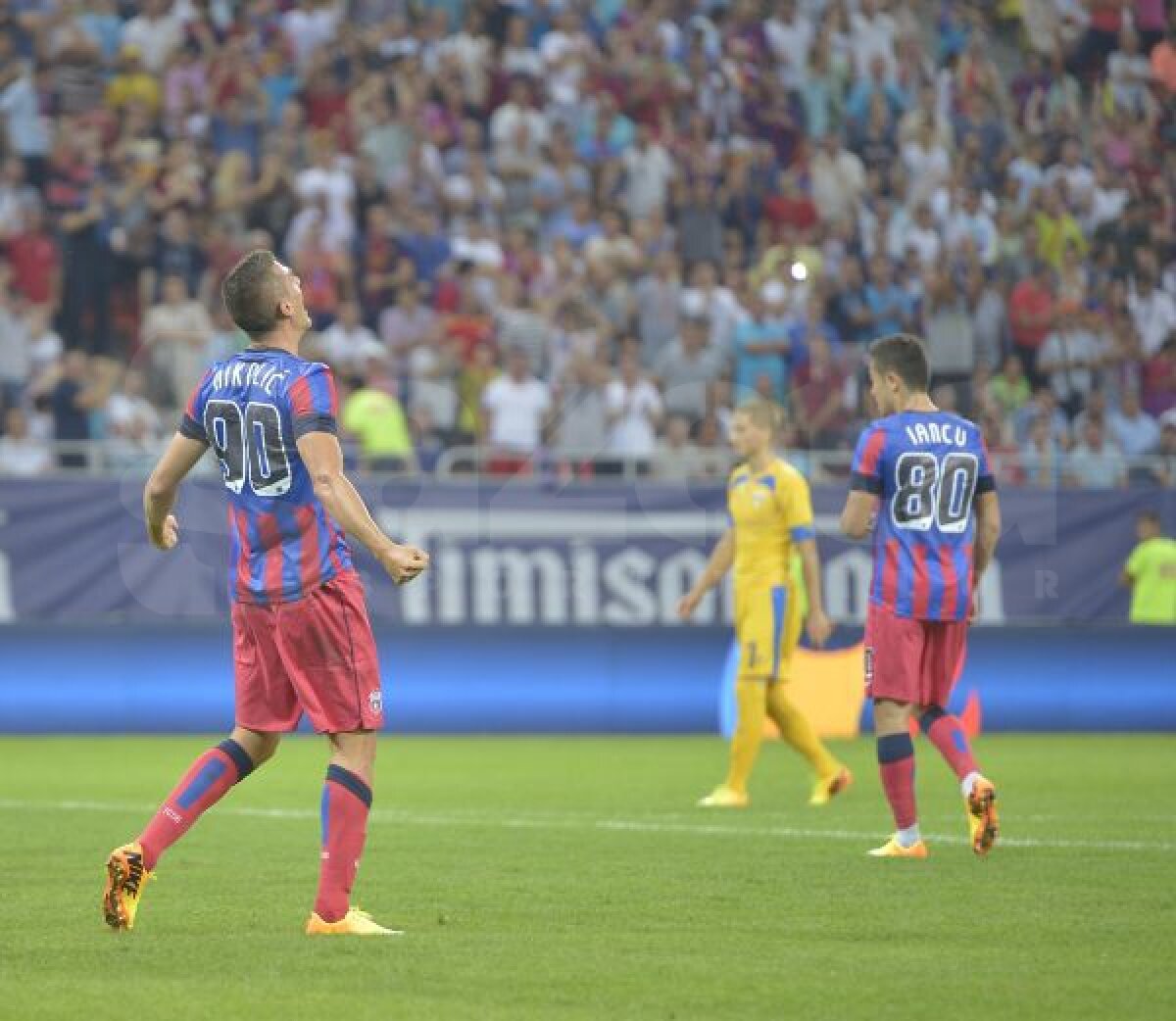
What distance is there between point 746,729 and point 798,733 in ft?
1.11

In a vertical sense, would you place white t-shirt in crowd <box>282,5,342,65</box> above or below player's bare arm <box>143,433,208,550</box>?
above

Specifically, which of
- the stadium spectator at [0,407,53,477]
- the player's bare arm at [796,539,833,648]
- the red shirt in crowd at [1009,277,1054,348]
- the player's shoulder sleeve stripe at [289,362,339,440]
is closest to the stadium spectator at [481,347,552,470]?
the stadium spectator at [0,407,53,477]

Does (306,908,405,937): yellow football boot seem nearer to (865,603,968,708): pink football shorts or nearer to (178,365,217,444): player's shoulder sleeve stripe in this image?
(178,365,217,444): player's shoulder sleeve stripe

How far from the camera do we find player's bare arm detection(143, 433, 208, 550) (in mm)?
8258

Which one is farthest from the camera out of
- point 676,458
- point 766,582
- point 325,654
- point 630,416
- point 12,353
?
point 630,416

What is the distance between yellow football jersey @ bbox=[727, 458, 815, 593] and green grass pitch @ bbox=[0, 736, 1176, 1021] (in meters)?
1.37

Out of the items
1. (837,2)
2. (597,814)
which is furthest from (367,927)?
(837,2)

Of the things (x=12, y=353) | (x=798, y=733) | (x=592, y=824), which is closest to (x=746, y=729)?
(x=798, y=733)

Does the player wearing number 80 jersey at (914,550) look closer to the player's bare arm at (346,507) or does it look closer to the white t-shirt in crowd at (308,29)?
the player's bare arm at (346,507)

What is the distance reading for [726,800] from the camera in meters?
14.0

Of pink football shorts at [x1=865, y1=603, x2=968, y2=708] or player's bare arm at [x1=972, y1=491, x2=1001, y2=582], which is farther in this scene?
player's bare arm at [x1=972, y1=491, x2=1001, y2=582]

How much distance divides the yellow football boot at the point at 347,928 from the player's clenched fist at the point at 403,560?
1256 millimetres

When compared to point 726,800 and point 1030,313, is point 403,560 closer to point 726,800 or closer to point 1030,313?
point 726,800

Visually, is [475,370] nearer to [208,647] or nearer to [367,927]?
[208,647]
